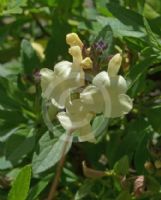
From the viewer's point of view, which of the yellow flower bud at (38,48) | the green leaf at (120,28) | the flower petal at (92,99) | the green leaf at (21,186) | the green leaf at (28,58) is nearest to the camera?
the flower petal at (92,99)

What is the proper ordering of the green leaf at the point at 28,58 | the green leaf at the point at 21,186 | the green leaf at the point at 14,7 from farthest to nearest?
the green leaf at the point at 28,58
the green leaf at the point at 14,7
the green leaf at the point at 21,186

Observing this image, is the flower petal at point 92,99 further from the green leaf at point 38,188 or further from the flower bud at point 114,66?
the green leaf at point 38,188

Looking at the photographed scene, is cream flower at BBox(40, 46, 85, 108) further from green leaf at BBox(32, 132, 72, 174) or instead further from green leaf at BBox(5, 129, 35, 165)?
green leaf at BBox(5, 129, 35, 165)

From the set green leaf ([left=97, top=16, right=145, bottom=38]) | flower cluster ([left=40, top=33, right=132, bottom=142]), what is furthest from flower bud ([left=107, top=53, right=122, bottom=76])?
green leaf ([left=97, top=16, right=145, bottom=38])

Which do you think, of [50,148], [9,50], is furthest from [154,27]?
[9,50]

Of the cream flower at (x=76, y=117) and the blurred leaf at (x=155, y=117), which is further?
the blurred leaf at (x=155, y=117)

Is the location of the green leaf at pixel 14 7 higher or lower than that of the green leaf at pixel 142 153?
higher

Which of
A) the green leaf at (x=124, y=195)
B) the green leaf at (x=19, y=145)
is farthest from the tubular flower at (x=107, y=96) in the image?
the green leaf at (x=19, y=145)
